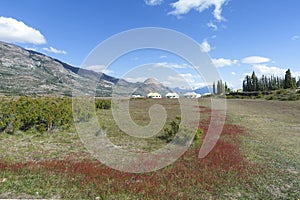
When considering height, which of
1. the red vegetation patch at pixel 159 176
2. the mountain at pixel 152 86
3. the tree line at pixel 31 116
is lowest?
the red vegetation patch at pixel 159 176

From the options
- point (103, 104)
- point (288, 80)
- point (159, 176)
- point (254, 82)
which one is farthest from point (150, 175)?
point (254, 82)

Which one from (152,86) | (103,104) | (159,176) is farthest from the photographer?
(103,104)

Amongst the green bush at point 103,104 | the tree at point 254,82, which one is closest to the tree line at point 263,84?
the tree at point 254,82

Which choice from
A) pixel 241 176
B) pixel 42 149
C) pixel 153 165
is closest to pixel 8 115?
pixel 42 149

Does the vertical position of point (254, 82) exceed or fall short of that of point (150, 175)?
it exceeds it

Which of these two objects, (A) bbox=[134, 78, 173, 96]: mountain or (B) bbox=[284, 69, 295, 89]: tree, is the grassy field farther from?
(B) bbox=[284, 69, 295, 89]: tree

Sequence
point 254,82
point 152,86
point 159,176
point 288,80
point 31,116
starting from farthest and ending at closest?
point 254,82
point 288,80
point 152,86
point 31,116
point 159,176

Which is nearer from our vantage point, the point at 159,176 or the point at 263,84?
the point at 159,176

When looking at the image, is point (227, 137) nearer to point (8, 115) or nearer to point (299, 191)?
point (299, 191)

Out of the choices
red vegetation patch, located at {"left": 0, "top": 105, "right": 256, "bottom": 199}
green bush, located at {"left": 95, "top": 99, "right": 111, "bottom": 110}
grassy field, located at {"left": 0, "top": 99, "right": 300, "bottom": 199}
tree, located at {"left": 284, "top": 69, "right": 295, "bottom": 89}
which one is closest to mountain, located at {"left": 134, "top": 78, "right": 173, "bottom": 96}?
grassy field, located at {"left": 0, "top": 99, "right": 300, "bottom": 199}

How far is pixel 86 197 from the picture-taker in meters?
5.42

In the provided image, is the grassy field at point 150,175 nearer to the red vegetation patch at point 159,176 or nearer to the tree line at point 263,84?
the red vegetation patch at point 159,176

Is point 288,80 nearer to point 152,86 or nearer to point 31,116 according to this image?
point 152,86

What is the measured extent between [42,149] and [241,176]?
29.3 ft
